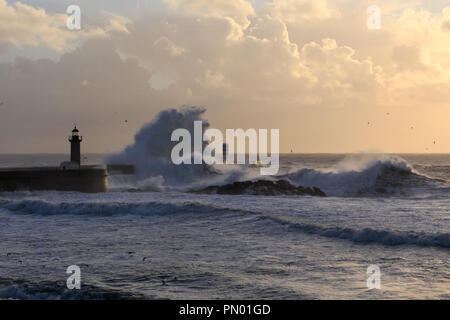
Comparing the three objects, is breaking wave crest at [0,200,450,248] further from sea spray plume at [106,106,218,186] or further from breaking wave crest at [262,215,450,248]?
sea spray plume at [106,106,218,186]

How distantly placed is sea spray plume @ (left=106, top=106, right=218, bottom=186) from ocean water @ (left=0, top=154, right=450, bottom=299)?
647 inches

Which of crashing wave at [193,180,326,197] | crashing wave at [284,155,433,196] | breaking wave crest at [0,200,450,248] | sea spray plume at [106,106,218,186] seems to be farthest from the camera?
sea spray plume at [106,106,218,186]

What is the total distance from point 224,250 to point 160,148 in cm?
2710

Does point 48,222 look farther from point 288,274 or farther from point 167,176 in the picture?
point 167,176

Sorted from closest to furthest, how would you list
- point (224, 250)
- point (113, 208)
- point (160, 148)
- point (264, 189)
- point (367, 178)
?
point (224, 250), point (113, 208), point (264, 189), point (367, 178), point (160, 148)

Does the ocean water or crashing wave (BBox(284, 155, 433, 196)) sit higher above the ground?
crashing wave (BBox(284, 155, 433, 196))

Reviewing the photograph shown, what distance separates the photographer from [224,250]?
870 centimetres

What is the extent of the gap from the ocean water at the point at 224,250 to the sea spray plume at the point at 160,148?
16441 millimetres

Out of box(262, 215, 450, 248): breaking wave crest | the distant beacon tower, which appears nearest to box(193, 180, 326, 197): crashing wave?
the distant beacon tower

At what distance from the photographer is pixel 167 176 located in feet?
108

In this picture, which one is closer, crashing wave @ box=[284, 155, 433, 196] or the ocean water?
the ocean water

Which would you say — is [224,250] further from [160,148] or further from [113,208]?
[160,148]

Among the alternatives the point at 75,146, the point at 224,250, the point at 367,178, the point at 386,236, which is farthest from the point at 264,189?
the point at 224,250

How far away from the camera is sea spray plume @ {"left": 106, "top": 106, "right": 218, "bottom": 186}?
110 feet
